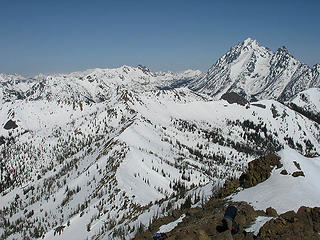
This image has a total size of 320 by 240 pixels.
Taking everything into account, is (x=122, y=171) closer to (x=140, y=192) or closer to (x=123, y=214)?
(x=140, y=192)

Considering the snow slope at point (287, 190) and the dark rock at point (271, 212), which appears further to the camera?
the snow slope at point (287, 190)

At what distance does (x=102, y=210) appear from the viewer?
72500 mm

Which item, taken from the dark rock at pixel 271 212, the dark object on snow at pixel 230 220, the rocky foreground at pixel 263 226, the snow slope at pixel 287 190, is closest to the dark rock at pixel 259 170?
the snow slope at pixel 287 190

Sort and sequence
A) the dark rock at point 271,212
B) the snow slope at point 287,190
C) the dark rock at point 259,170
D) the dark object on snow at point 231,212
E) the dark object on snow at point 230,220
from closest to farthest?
1. the dark object on snow at point 231,212
2. the dark object on snow at point 230,220
3. the dark rock at point 271,212
4. the snow slope at point 287,190
5. the dark rock at point 259,170

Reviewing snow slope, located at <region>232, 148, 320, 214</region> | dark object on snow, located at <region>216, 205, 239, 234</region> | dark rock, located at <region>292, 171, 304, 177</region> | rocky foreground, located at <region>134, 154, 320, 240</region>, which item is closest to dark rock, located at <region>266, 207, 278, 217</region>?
rocky foreground, located at <region>134, 154, 320, 240</region>

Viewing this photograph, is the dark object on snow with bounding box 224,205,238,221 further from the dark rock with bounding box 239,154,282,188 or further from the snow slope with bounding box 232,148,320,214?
the dark rock with bounding box 239,154,282,188

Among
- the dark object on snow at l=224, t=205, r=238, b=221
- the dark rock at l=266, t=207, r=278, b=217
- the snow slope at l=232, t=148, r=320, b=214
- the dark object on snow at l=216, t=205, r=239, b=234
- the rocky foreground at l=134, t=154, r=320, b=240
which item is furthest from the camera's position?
the snow slope at l=232, t=148, r=320, b=214

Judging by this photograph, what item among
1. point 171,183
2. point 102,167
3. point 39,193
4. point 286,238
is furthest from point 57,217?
point 286,238

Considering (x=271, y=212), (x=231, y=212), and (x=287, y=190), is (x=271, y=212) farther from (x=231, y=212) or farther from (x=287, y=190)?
(x=287, y=190)

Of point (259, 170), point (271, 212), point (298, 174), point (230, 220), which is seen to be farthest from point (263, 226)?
point (259, 170)

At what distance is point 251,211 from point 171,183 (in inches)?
3513

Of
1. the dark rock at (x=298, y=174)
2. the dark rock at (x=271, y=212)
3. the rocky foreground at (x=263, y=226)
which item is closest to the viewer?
the rocky foreground at (x=263, y=226)

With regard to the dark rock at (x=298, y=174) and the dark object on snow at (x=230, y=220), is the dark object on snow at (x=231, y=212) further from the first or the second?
the dark rock at (x=298, y=174)

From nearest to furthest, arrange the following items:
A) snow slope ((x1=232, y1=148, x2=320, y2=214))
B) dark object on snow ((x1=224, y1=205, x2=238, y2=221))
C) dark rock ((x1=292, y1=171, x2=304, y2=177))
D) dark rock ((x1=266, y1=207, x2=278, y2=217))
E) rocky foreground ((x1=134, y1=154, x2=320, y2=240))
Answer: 1. rocky foreground ((x1=134, y1=154, x2=320, y2=240))
2. dark object on snow ((x1=224, y1=205, x2=238, y2=221))
3. dark rock ((x1=266, y1=207, x2=278, y2=217))
4. snow slope ((x1=232, y1=148, x2=320, y2=214))
5. dark rock ((x1=292, y1=171, x2=304, y2=177))
